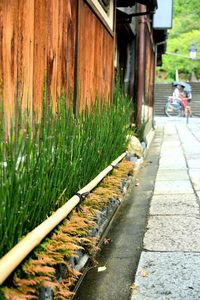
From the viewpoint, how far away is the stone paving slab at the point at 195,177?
17.4ft

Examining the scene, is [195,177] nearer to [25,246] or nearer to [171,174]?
[171,174]

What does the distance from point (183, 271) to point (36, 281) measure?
1252 millimetres

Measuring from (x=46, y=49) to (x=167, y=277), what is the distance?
1637 millimetres

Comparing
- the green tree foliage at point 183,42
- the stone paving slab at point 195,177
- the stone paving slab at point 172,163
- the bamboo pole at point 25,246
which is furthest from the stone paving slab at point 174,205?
the green tree foliage at point 183,42

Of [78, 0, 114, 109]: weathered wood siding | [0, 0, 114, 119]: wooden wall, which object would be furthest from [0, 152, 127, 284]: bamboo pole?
[78, 0, 114, 109]: weathered wood siding

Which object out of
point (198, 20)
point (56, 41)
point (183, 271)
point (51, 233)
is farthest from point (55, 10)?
point (198, 20)

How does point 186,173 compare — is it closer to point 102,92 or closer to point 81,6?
point 102,92

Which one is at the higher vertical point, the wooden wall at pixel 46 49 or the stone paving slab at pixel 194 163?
the wooden wall at pixel 46 49

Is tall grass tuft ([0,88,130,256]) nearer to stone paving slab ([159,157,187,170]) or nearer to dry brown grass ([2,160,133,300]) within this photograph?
dry brown grass ([2,160,133,300])

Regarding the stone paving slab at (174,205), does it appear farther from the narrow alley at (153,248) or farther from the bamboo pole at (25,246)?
the bamboo pole at (25,246)

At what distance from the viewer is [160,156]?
8219mm

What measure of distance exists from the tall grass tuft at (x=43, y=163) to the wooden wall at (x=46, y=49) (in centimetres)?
19

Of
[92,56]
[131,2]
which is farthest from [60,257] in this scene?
[131,2]

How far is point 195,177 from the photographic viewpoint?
5.91m
